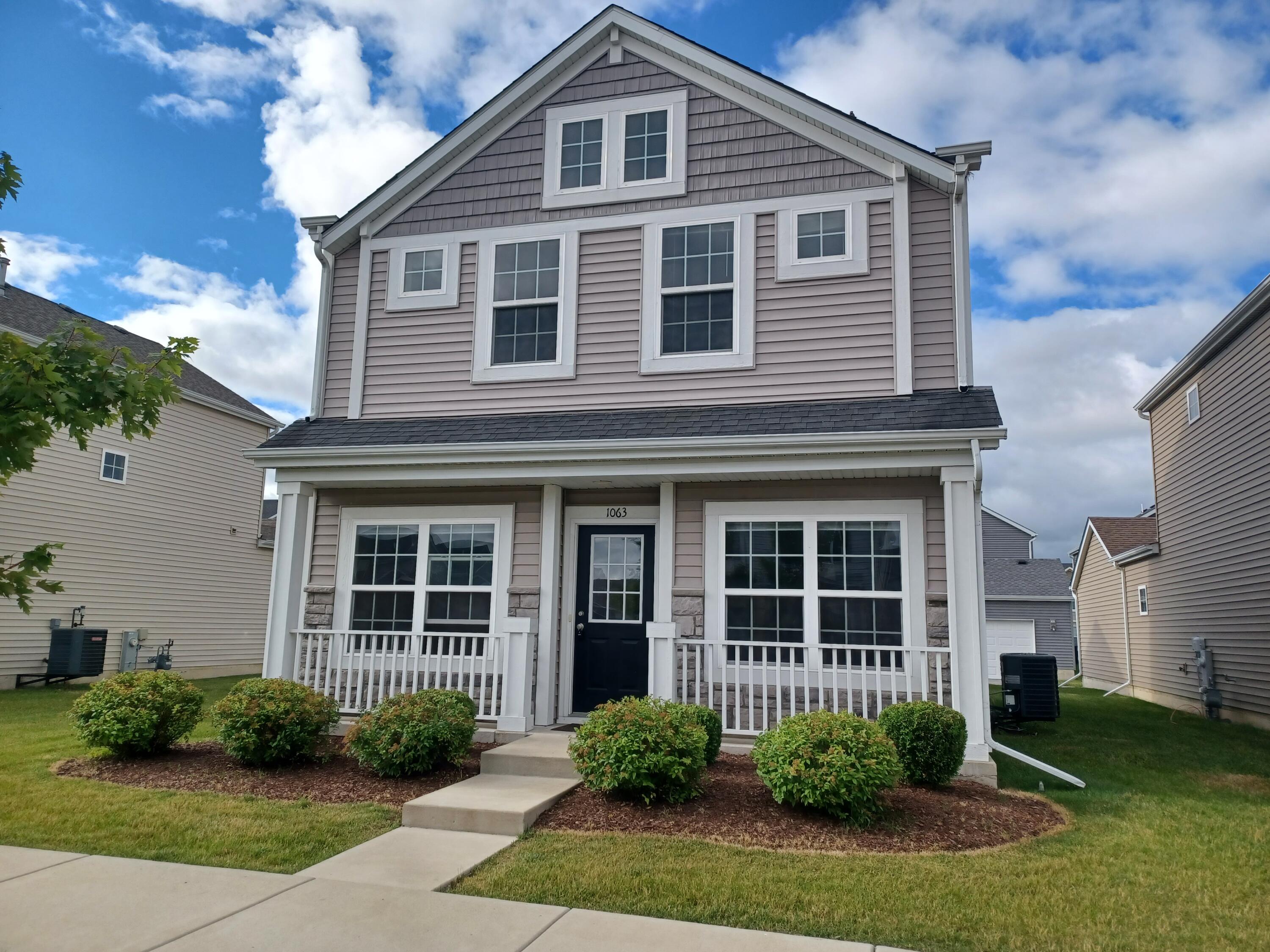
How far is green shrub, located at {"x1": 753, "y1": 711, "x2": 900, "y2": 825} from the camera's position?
17.1ft

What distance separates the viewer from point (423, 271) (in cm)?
974

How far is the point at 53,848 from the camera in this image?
4.88m

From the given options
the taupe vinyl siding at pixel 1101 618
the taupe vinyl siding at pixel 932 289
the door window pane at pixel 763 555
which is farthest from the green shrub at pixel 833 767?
the taupe vinyl siding at pixel 1101 618

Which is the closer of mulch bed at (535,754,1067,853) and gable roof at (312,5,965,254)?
mulch bed at (535,754,1067,853)

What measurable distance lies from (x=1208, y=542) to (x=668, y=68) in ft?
36.9

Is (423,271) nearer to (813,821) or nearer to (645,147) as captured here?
(645,147)

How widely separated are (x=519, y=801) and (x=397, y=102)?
9.95 meters

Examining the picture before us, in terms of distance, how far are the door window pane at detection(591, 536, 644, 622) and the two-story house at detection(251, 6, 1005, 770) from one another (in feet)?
0.09

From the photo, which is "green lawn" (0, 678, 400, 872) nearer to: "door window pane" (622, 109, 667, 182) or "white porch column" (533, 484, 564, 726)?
"white porch column" (533, 484, 564, 726)

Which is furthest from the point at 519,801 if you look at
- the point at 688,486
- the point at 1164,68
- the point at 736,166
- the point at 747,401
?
the point at 1164,68

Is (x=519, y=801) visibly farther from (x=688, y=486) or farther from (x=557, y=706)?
(x=688, y=486)

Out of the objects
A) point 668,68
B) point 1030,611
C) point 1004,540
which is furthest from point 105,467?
point 1004,540

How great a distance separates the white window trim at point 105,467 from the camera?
14.8m

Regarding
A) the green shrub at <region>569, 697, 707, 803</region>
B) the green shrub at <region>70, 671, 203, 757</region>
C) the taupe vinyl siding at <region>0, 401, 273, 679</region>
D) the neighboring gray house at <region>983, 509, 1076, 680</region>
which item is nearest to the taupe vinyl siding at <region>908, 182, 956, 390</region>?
the green shrub at <region>569, 697, 707, 803</region>
